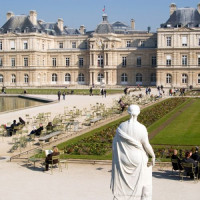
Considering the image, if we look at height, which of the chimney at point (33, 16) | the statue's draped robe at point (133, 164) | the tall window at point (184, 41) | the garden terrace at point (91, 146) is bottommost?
the garden terrace at point (91, 146)

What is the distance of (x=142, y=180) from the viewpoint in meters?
8.31

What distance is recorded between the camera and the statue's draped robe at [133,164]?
8.29 meters

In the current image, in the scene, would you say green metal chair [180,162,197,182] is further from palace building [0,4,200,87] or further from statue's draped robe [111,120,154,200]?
palace building [0,4,200,87]

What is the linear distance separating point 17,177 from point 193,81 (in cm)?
6476

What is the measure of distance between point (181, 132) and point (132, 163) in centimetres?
1777

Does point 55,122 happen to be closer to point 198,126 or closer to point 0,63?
point 198,126

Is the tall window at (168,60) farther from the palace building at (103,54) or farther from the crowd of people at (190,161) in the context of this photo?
the crowd of people at (190,161)

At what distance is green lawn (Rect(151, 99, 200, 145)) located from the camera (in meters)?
22.6

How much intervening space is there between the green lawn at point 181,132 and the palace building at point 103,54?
46.5 m

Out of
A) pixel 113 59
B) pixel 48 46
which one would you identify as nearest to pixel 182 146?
pixel 113 59

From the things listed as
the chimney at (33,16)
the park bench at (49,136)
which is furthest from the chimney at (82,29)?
the park bench at (49,136)

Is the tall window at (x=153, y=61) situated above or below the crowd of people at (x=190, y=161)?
above

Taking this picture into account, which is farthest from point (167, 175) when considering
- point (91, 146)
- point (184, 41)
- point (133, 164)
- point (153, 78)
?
point (153, 78)

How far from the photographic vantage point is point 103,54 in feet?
277
